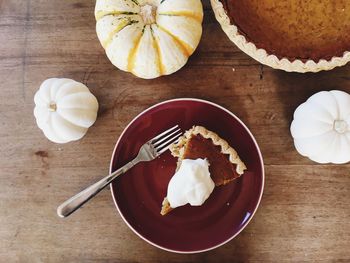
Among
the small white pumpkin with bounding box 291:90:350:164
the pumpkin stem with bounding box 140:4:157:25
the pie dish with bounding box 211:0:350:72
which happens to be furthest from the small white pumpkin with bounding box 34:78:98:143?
the small white pumpkin with bounding box 291:90:350:164

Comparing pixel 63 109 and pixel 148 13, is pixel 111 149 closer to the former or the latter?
pixel 63 109

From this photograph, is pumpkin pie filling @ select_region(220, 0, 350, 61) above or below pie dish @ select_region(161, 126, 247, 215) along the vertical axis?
above

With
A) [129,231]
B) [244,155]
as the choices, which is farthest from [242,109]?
[129,231]

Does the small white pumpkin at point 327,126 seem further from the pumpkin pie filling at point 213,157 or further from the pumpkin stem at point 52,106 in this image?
the pumpkin stem at point 52,106

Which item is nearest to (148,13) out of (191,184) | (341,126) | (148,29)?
(148,29)

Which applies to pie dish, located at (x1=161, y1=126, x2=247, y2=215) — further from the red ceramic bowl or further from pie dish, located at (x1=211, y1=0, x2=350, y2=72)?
pie dish, located at (x1=211, y1=0, x2=350, y2=72)

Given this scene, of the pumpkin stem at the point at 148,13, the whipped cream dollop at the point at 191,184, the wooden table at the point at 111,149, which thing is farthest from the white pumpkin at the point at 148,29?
the whipped cream dollop at the point at 191,184
